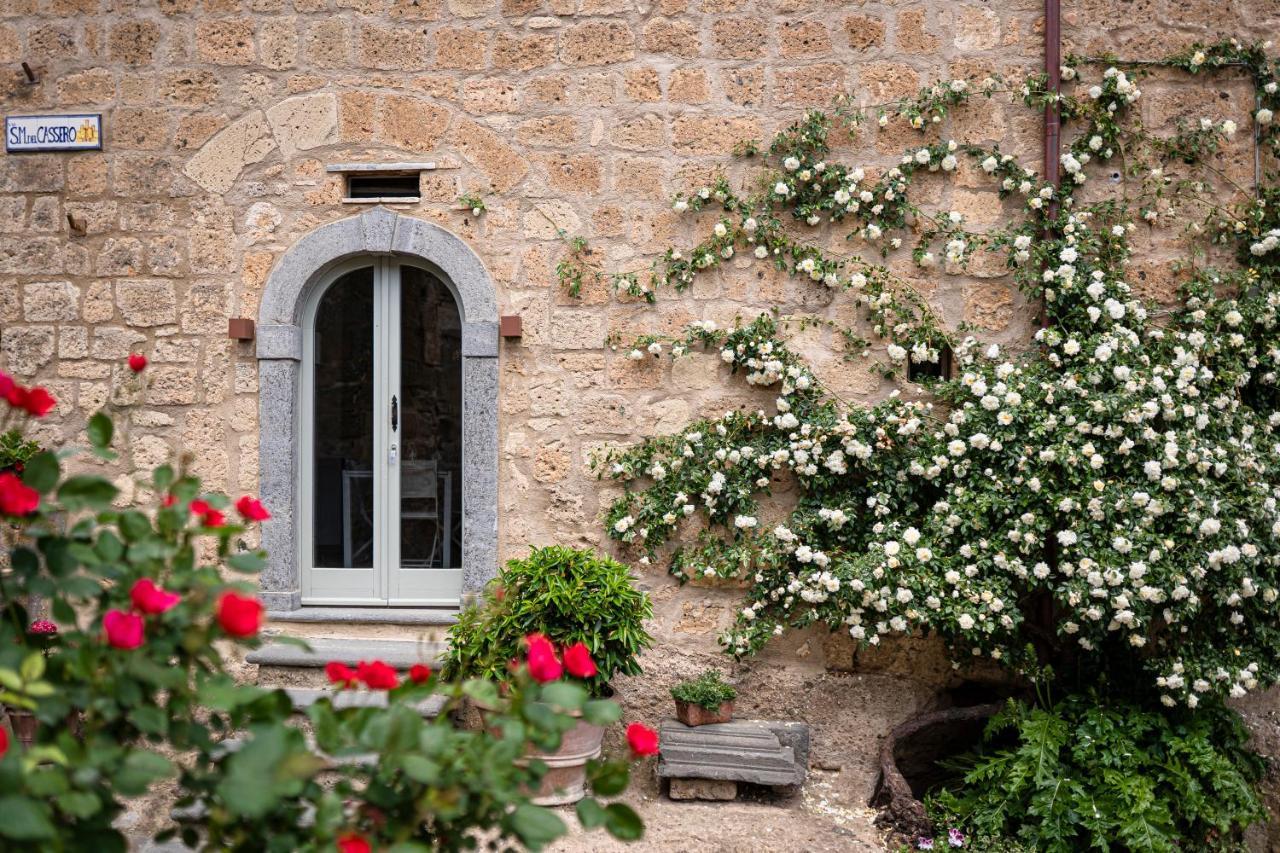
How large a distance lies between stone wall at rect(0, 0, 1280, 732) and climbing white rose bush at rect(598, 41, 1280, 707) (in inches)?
5.3

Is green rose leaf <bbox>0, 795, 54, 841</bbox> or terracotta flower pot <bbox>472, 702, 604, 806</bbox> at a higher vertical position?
green rose leaf <bbox>0, 795, 54, 841</bbox>

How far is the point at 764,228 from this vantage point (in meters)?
4.78

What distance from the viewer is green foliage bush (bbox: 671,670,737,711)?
14.4ft

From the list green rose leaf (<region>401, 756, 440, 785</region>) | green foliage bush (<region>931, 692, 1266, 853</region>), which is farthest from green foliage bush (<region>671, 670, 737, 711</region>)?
green rose leaf (<region>401, 756, 440, 785</region>)

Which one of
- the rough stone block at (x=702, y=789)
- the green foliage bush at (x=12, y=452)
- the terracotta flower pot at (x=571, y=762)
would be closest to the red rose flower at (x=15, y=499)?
the terracotta flower pot at (x=571, y=762)

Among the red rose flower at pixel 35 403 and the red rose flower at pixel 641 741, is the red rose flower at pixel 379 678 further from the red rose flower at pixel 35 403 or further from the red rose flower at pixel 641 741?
the red rose flower at pixel 35 403

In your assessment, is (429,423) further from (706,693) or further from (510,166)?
(706,693)

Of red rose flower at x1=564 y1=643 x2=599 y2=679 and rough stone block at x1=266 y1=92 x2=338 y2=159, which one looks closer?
red rose flower at x1=564 y1=643 x2=599 y2=679

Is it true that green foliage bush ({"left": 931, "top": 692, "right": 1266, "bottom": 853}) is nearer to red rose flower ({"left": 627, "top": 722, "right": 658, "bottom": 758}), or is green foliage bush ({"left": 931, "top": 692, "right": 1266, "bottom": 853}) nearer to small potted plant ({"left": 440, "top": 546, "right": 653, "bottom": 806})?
small potted plant ({"left": 440, "top": 546, "right": 653, "bottom": 806})

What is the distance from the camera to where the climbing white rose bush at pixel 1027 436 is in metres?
4.04

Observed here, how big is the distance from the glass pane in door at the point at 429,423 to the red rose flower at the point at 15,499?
360cm

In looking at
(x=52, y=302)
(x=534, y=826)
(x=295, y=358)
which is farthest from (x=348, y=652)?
(x=534, y=826)

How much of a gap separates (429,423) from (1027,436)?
296 cm

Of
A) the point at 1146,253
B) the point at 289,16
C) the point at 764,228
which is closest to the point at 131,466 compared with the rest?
the point at 289,16
